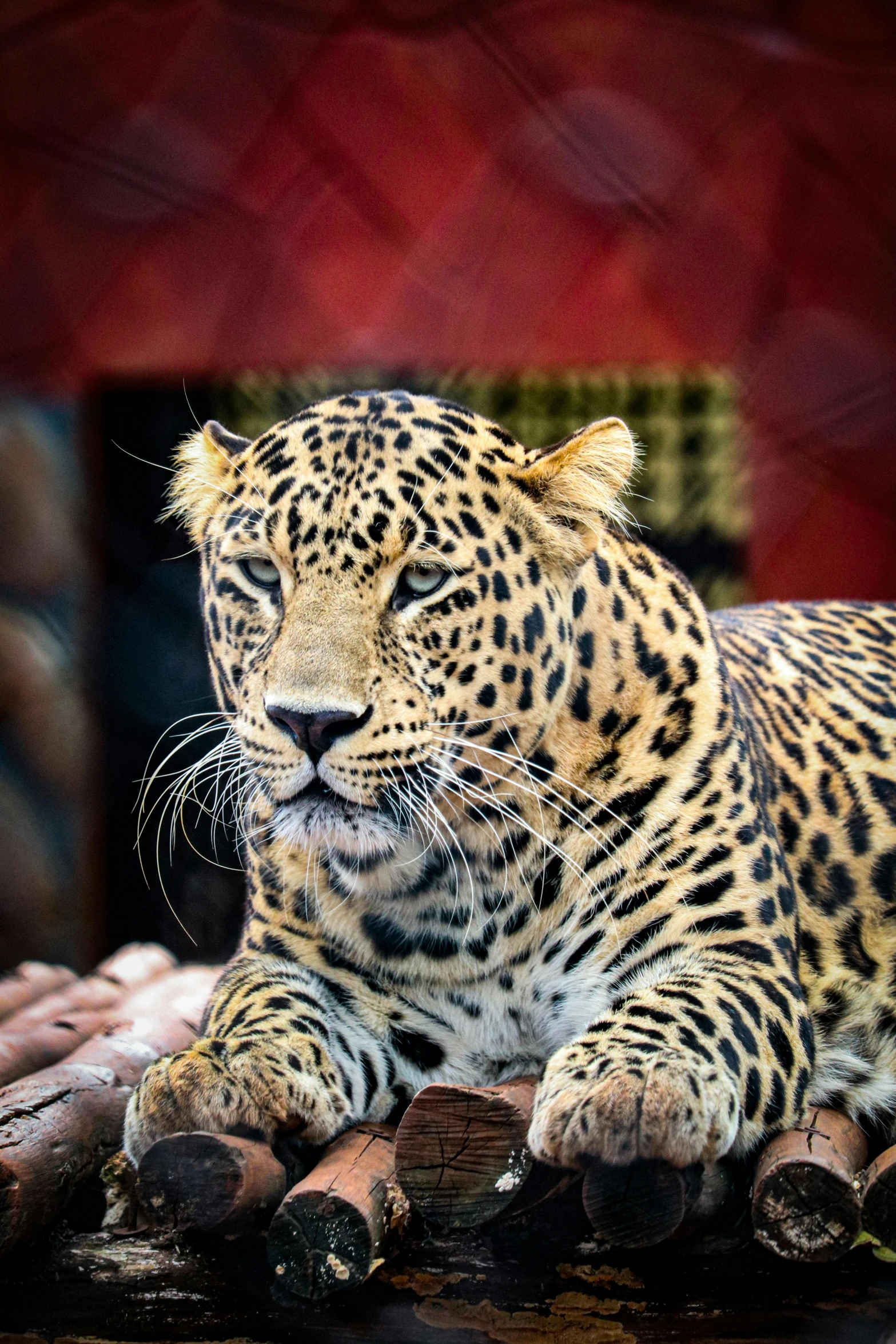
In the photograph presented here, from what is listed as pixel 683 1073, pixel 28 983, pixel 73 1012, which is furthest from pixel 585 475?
pixel 28 983

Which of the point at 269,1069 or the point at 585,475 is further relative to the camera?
the point at 585,475

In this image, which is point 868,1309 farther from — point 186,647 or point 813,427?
point 186,647

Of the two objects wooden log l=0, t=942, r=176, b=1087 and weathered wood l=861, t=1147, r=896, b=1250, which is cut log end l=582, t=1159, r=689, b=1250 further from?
wooden log l=0, t=942, r=176, b=1087

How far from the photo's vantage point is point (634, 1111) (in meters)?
2.10

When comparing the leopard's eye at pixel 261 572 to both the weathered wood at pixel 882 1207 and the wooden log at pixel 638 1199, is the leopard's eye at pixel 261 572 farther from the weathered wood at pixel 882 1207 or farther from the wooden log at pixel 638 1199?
the weathered wood at pixel 882 1207

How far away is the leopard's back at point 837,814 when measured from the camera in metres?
2.88

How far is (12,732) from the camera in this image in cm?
528

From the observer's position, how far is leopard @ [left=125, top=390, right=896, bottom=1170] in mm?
2416

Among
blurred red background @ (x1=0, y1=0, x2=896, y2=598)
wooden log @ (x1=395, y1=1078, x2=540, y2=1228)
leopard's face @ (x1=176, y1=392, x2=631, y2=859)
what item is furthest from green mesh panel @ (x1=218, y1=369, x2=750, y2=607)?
wooden log @ (x1=395, y1=1078, x2=540, y2=1228)

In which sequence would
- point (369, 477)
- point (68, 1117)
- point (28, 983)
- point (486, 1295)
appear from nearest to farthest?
point (486, 1295), point (369, 477), point (68, 1117), point (28, 983)

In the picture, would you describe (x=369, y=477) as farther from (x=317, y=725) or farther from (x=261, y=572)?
(x=317, y=725)

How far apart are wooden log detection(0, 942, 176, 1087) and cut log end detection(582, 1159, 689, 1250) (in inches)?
60.5

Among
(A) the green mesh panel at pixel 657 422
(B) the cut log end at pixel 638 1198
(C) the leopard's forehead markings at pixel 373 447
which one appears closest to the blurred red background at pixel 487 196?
(A) the green mesh panel at pixel 657 422

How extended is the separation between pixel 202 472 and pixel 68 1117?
1.25 m
